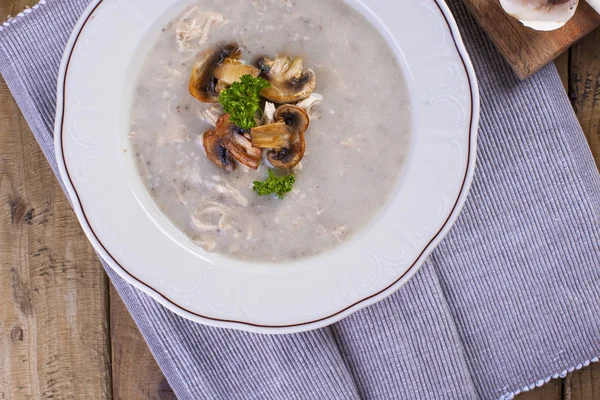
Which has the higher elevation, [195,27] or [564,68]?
[195,27]

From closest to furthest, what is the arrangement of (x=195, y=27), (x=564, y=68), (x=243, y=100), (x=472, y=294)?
(x=243, y=100) < (x=195, y=27) < (x=472, y=294) < (x=564, y=68)

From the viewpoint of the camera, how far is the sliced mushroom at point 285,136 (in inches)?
77.4

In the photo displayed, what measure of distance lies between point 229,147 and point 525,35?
105 centimetres

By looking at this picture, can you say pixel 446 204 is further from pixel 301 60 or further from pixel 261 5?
pixel 261 5

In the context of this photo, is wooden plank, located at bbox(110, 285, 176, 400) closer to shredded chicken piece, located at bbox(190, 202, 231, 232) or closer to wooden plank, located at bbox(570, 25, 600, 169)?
shredded chicken piece, located at bbox(190, 202, 231, 232)

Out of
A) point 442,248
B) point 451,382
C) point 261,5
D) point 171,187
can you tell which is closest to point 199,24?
point 261,5

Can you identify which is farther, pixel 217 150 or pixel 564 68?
pixel 564 68

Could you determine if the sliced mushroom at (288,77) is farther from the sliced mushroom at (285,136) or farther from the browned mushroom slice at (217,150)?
the browned mushroom slice at (217,150)

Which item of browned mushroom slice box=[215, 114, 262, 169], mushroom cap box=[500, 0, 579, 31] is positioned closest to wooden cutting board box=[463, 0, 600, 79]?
mushroom cap box=[500, 0, 579, 31]

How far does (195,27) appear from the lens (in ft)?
6.69

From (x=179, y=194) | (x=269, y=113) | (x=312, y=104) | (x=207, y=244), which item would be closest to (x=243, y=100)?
(x=269, y=113)

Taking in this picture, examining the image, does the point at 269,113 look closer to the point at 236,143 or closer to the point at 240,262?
the point at 236,143

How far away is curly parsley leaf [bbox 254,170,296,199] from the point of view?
77.4 inches

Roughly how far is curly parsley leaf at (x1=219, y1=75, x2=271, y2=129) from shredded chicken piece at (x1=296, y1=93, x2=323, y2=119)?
5.4 inches
